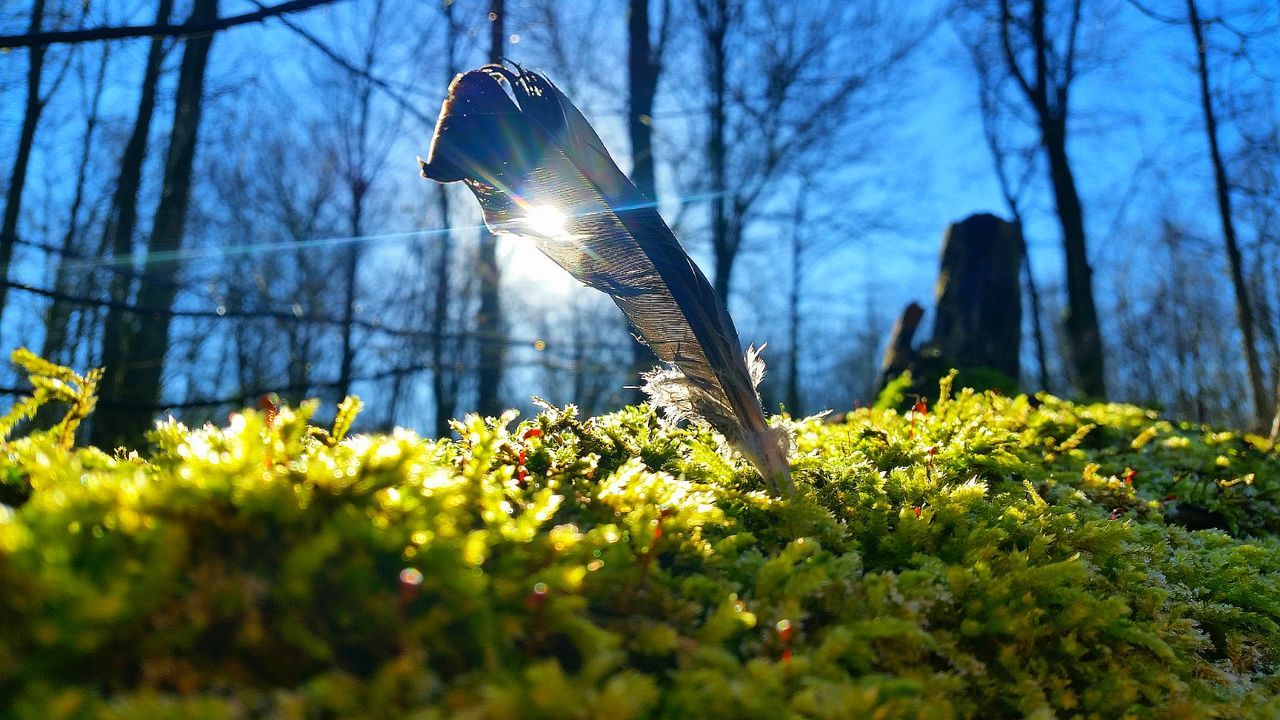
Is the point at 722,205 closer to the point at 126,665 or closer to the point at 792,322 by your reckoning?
the point at 792,322

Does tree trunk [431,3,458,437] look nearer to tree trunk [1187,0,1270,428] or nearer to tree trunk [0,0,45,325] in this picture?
tree trunk [0,0,45,325]

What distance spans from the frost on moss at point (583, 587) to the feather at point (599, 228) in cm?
18

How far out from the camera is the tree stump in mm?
6922

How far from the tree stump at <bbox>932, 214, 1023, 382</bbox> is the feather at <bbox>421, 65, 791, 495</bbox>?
530 centimetres

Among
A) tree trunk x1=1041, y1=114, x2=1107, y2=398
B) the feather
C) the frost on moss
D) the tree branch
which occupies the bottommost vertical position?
the frost on moss

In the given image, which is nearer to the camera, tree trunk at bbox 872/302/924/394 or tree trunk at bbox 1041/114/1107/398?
tree trunk at bbox 872/302/924/394

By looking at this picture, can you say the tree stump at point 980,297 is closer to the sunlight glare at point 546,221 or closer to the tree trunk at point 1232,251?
the tree trunk at point 1232,251

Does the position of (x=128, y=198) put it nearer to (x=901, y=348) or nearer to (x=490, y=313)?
(x=490, y=313)

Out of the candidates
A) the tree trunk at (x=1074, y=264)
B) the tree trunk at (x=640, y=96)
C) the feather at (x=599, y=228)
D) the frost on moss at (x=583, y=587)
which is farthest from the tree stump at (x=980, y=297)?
the feather at (x=599, y=228)

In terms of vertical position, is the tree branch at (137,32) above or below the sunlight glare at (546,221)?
above

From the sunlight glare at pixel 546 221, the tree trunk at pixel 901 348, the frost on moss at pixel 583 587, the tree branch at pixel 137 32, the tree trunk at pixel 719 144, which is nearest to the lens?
the frost on moss at pixel 583 587

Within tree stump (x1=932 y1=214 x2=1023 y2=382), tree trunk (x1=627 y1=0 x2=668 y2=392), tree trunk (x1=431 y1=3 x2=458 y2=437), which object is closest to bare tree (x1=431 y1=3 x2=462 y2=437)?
tree trunk (x1=431 y1=3 x2=458 y2=437)

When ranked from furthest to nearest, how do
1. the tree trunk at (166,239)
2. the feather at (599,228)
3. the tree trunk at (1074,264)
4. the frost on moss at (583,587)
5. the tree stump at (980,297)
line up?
1. the tree trunk at (1074,264)
2. the tree trunk at (166,239)
3. the tree stump at (980,297)
4. the feather at (599,228)
5. the frost on moss at (583,587)

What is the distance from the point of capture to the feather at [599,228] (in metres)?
1.90
